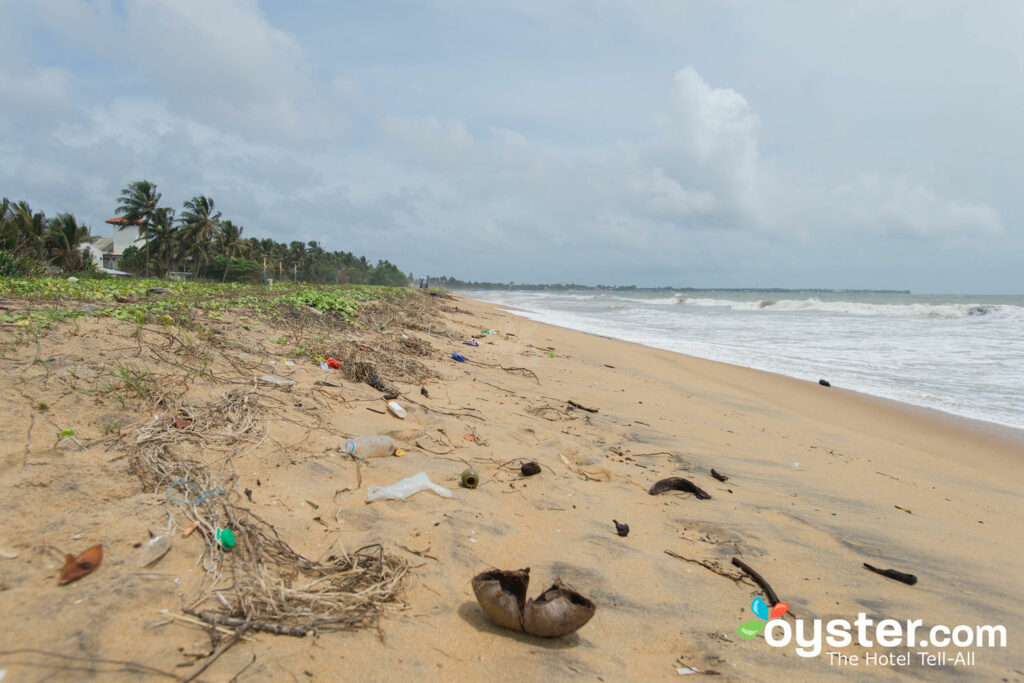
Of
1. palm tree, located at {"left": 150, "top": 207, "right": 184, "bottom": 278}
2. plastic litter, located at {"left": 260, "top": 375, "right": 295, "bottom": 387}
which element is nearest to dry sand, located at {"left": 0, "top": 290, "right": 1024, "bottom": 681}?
plastic litter, located at {"left": 260, "top": 375, "right": 295, "bottom": 387}

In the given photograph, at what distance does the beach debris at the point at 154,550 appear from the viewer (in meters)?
2.03

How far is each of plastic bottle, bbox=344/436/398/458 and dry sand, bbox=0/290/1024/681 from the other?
0.34ft

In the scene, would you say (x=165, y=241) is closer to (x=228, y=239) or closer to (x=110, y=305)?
(x=228, y=239)

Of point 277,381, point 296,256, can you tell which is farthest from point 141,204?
point 277,381

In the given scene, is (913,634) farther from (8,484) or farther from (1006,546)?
(8,484)

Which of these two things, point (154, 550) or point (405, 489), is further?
point (405, 489)

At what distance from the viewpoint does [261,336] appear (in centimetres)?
588

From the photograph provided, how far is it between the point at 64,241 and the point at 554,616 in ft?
118

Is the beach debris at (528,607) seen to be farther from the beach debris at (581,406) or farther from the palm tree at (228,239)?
the palm tree at (228,239)

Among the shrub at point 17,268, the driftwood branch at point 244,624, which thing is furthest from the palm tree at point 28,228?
the driftwood branch at point 244,624

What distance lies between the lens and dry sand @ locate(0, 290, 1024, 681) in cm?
184

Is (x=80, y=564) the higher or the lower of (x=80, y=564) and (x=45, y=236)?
the lower

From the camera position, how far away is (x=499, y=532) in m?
2.85

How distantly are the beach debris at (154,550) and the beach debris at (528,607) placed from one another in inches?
51.7
